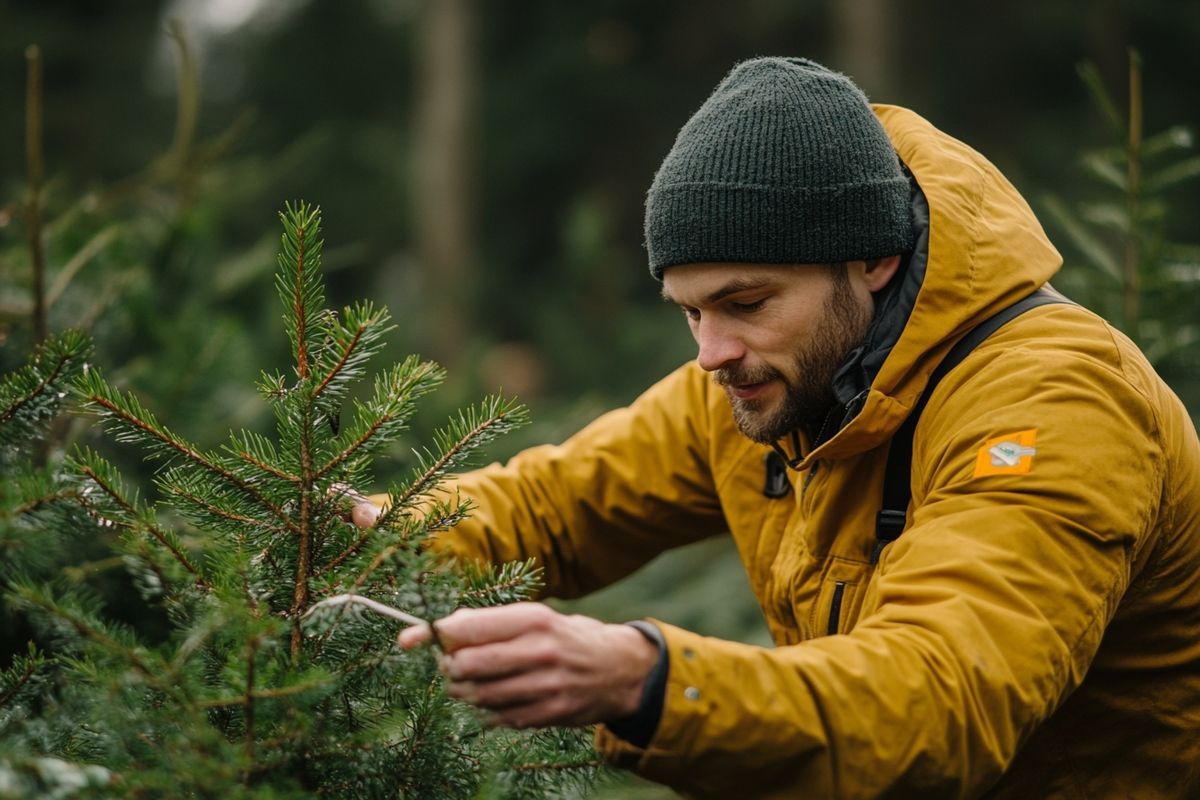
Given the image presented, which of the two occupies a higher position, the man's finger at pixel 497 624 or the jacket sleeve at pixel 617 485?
the man's finger at pixel 497 624

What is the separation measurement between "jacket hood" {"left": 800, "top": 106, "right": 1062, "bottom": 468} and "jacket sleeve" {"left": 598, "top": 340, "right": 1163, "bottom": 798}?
0.15 metres

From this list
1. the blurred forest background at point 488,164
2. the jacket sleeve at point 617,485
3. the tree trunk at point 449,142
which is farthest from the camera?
the tree trunk at point 449,142

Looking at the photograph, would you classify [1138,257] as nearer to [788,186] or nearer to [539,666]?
[788,186]

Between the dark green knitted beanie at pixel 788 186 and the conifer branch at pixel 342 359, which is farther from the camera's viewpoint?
the dark green knitted beanie at pixel 788 186

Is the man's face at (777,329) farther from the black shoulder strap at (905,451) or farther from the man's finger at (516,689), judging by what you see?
the man's finger at (516,689)

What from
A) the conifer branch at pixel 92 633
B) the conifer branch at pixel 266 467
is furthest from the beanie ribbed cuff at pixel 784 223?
the conifer branch at pixel 92 633

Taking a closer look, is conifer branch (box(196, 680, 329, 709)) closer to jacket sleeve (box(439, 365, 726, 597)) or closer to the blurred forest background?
the blurred forest background

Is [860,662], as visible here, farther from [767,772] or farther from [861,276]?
[861,276]

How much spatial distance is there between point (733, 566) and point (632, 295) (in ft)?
30.8

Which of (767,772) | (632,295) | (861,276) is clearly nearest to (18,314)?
(861,276)

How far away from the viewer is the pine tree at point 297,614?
1499mm

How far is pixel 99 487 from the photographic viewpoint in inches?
66.6

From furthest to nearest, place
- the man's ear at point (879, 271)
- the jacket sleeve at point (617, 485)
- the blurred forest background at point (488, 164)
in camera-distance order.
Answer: the blurred forest background at point (488, 164) → the jacket sleeve at point (617, 485) → the man's ear at point (879, 271)

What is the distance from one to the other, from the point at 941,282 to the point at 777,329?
0.34 metres
